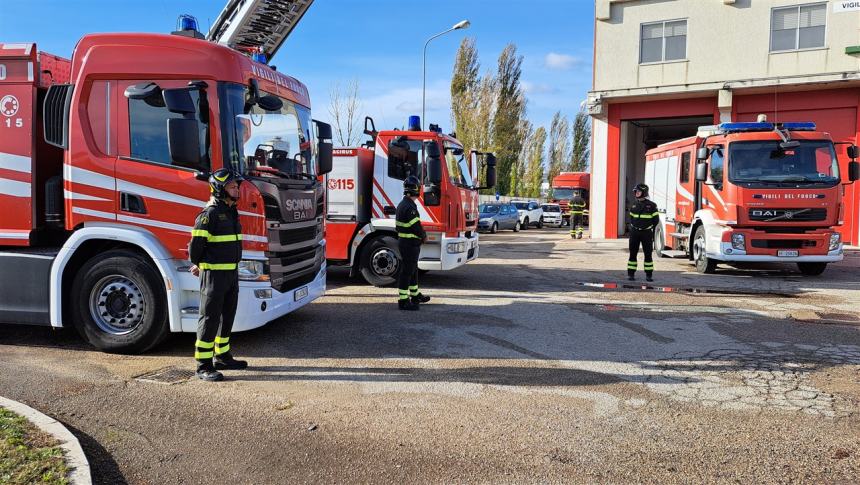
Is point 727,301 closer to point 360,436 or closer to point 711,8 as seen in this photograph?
point 360,436

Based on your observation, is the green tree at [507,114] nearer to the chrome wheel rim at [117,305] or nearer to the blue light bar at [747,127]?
the blue light bar at [747,127]

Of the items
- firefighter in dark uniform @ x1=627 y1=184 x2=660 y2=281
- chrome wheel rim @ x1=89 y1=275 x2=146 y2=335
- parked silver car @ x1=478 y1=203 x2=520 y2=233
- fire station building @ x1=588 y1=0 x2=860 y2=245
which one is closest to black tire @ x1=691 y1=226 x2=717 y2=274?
firefighter in dark uniform @ x1=627 y1=184 x2=660 y2=281

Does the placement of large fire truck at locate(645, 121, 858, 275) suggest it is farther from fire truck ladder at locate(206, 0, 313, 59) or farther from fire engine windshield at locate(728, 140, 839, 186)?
fire truck ladder at locate(206, 0, 313, 59)

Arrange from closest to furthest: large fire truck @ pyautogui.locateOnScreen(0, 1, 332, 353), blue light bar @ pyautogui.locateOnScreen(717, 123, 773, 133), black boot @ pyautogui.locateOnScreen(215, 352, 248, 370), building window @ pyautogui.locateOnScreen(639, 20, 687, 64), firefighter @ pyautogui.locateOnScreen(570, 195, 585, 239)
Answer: black boot @ pyautogui.locateOnScreen(215, 352, 248, 370)
large fire truck @ pyautogui.locateOnScreen(0, 1, 332, 353)
blue light bar @ pyautogui.locateOnScreen(717, 123, 773, 133)
building window @ pyautogui.locateOnScreen(639, 20, 687, 64)
firefighter @ pyautogui.locateOnScreen(570, 195, 585, 239)

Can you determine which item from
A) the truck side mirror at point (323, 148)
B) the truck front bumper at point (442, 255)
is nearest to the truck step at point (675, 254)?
the truck front bumper at point (442, 255)

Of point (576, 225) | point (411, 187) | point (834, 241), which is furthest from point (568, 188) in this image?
point (411, 187)

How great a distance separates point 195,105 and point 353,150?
4.90 m

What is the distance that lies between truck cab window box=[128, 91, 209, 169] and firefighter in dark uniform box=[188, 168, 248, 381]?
625mm

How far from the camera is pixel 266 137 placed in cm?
627

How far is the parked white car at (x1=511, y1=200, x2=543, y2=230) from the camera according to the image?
3381cm

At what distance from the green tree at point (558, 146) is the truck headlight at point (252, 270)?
52.9 metres

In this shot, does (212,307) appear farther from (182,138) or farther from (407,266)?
(407,266)

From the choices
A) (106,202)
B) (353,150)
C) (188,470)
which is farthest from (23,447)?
(353,150)

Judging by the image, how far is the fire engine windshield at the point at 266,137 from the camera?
18.9ft
